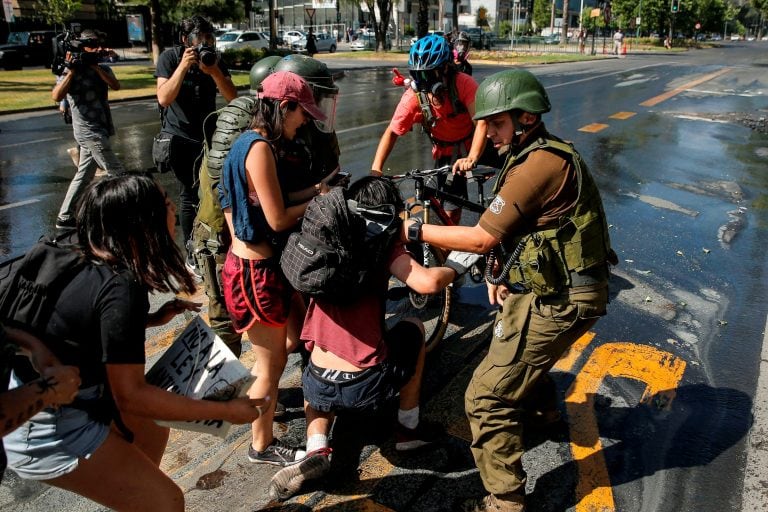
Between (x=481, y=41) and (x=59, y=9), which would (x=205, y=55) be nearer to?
(x=59, y=9)

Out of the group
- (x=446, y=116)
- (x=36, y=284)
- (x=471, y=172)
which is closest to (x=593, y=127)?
(x=446, y=116)

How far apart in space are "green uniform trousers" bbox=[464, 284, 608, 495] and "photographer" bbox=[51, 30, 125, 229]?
498 centimetres

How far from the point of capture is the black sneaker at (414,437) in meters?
3.27

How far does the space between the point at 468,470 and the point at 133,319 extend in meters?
1.93

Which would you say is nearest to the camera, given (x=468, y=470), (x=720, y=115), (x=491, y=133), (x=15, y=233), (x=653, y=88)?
(x=491, y=133)

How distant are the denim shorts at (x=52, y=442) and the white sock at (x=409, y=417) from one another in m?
1.61

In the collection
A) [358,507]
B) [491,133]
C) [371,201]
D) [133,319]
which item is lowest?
[358,507]

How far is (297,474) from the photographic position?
115 inches

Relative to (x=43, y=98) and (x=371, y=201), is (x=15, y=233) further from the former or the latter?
(x=43, y=98)

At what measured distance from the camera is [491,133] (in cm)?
290

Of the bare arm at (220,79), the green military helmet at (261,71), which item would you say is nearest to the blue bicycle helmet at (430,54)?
the green military helmet at (261,71)

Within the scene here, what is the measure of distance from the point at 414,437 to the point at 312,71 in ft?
6.60

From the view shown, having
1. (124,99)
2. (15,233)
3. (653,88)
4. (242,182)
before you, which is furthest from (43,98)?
(653,88)

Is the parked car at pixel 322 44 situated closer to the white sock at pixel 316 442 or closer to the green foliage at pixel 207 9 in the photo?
the green foliage at pixel 207 9
